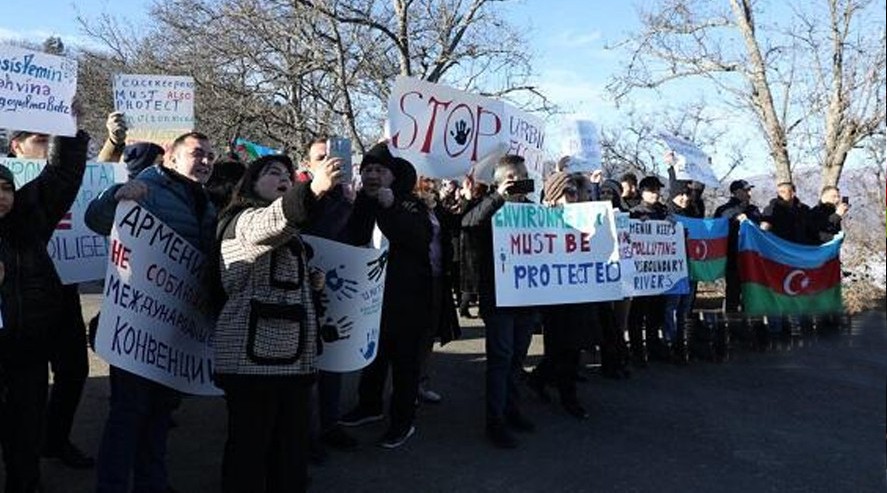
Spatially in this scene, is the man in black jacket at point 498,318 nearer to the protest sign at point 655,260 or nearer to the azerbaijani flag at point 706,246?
the protest sign at point 655,260

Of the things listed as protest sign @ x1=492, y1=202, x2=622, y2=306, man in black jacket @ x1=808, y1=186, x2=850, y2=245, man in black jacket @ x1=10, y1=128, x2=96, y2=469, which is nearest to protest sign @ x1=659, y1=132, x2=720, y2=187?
man in black jacket @ x1=808, y1=186, x2=850, y2=245

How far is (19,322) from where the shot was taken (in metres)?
3.60

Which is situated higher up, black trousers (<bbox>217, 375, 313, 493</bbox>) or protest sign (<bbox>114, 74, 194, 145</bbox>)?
protest sign (<bbox>114, 74, 194, 145</bbox>)

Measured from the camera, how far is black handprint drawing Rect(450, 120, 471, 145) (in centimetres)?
602

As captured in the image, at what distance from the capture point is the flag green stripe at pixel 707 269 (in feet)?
29.6

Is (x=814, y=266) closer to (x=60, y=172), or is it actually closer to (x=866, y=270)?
(x=866, y=270)

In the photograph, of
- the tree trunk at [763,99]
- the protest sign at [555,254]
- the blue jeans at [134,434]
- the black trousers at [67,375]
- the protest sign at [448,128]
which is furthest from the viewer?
the tree trunk at [763,99]

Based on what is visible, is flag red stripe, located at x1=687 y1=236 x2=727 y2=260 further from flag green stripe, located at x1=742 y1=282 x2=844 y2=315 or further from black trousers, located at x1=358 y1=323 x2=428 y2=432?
black trousers, located at x1=358 y1=323 x2=428 y2=432

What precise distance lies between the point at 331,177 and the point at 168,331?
1363 millimetres

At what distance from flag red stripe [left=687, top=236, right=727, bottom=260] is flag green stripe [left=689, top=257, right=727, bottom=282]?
0.16 ft

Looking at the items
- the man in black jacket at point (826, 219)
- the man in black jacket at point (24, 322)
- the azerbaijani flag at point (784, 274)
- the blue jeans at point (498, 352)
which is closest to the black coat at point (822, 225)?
the man in black jacket at point (826, 219)

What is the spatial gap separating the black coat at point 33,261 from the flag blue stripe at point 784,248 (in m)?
7.66

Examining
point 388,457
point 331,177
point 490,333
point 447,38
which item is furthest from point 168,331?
point 447,38

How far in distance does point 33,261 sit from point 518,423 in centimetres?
338
